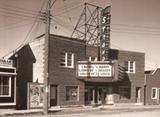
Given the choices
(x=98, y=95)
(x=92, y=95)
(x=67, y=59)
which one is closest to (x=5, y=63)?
(x=67, y=59)

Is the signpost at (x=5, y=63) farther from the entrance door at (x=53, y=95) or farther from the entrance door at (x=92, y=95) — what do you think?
the entrance door at (x=92, y=95)

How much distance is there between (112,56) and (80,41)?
6.05 meters

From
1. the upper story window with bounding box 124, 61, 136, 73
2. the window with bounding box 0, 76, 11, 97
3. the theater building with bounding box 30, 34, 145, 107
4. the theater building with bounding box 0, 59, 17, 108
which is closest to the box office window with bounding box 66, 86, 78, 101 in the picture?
the theater building with bounding box 30, 34, 145, 107

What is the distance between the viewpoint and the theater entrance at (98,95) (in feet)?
138

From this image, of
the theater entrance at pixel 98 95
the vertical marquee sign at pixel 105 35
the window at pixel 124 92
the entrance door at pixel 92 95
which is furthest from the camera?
the window at pixel 124 92

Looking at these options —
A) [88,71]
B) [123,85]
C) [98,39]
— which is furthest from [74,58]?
[123,85]

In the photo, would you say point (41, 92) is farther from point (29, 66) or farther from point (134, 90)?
point (134, 90)

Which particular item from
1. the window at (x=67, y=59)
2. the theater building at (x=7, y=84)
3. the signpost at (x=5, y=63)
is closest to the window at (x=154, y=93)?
the window at (x=67, y=59)

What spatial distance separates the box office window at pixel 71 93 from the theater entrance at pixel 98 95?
2.76m

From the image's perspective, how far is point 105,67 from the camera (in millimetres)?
38875

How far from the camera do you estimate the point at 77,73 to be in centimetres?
3875

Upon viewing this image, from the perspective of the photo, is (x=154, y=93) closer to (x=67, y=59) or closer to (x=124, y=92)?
(x=124, y=92)

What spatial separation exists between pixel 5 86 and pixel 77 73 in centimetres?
970

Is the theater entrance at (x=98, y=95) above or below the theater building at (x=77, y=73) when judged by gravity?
below
